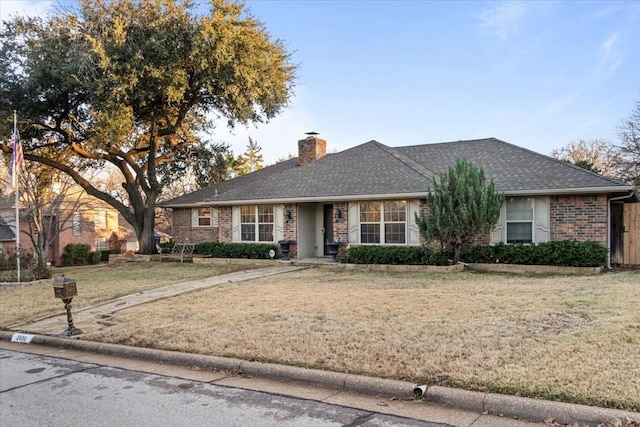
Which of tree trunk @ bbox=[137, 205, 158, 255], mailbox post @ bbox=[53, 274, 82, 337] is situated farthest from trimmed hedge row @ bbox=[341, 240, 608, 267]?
tree trunk @ bbox=[137, 205, 158, 255]

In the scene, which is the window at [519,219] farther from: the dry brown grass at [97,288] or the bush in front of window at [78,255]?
the bush in front of window at [78,255]

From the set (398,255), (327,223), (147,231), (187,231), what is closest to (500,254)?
(398,255)

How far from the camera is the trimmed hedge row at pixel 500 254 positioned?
43.0ft

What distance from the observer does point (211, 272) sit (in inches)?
647

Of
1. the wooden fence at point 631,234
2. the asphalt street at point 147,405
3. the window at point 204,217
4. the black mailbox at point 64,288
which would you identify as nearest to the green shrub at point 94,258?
the window at point 204,217

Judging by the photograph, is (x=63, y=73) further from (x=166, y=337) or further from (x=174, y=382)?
(x=174, y=382)

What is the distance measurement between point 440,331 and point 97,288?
419 inches


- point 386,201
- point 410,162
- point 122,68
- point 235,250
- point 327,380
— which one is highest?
point 122,68

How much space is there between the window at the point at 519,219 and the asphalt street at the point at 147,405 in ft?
38.5

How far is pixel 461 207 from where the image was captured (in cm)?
1356

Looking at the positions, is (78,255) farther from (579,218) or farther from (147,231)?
(579,218)

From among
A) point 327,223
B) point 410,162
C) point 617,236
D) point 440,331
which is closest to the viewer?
point 440,331

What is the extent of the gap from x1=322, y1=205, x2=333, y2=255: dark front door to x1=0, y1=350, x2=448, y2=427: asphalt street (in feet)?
42.4

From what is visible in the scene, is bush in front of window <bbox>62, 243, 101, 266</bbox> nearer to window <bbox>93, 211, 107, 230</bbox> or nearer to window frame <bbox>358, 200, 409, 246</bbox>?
window <bbox>93, 211, 107, 230</bbox>
